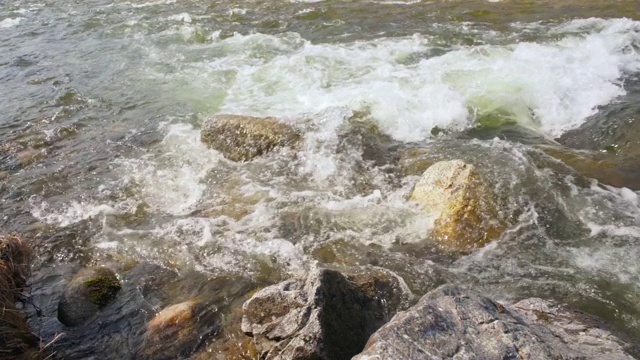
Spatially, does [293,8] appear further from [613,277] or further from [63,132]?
[613,277]

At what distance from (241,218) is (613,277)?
168 inches

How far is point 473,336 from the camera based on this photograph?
10.6 feet

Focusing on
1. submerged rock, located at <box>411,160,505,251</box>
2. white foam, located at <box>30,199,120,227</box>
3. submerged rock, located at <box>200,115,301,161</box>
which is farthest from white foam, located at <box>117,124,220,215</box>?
submerged rock, located at <box>411,160,505,251</box>

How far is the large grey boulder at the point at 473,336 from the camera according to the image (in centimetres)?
311

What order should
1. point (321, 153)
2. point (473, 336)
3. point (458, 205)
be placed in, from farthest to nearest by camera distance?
point (321, 153) < point (458, 205) < point (473, 336)

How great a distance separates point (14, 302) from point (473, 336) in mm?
3902

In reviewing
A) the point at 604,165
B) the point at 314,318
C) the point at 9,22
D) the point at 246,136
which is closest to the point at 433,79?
the point at 604,165

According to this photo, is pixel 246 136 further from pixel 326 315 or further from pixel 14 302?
pixel 326 315

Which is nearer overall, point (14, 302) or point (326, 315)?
point (326, 315)

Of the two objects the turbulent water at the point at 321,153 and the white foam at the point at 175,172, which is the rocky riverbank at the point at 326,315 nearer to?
the turbulent water at the point at 321,153

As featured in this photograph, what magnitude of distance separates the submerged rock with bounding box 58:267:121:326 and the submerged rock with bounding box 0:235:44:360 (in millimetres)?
462

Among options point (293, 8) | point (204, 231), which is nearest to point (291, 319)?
point (204, 231)

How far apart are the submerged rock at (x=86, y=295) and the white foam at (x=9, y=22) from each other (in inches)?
567

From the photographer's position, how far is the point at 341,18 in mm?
13969
